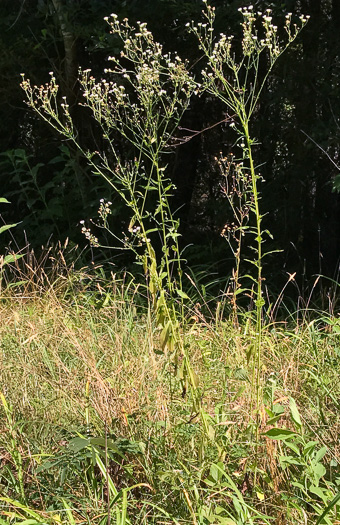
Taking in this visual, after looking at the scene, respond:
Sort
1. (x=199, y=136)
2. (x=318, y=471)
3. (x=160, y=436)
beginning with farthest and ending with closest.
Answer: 1. (x=199, y=136)
2. (x=160, y=436)
3. (x=318, y=471)

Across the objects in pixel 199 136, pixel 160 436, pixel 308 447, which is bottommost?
pixel 160 436

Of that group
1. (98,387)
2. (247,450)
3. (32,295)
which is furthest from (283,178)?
(247,450)

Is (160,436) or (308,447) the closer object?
(308,447)

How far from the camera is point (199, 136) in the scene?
702 cm

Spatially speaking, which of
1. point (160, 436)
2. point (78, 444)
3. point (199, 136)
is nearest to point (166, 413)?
point (160, 436)

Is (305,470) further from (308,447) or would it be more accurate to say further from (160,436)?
(160,436)

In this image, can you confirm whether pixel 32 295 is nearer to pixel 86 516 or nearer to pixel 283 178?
pixel 283 178

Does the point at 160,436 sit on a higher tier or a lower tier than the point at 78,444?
lower

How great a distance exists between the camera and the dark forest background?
590 cm

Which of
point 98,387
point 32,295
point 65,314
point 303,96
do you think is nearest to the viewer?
point 98,387

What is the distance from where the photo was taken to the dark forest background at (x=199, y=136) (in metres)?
5.90

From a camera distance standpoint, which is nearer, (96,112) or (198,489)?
(198,489)

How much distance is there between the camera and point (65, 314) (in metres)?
4.61

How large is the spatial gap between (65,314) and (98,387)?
130 cm
